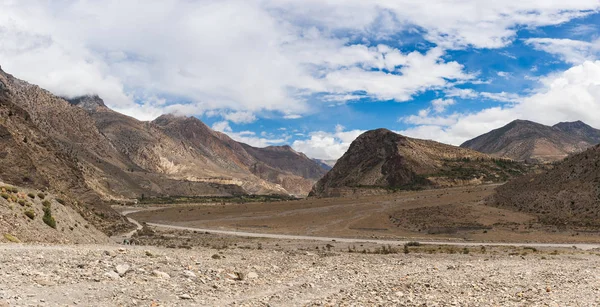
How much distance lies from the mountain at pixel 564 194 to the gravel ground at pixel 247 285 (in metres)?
51.3

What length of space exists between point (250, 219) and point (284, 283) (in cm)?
7748

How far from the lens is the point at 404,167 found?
6319 inches

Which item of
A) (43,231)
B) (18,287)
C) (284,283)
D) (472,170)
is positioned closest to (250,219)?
(43,231)

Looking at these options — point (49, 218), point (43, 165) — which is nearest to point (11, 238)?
point (49, 218)

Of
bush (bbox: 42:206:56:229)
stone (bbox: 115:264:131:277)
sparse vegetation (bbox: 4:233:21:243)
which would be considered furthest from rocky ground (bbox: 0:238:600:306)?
bush (bbox: 42:206:56:229)

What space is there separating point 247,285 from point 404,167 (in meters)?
148

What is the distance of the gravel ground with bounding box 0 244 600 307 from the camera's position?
1313cm

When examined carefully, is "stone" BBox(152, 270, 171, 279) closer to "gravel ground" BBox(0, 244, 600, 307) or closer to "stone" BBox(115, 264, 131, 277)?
"gravel ground" BBox(0, 244, 600, 307)

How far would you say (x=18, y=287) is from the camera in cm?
1227

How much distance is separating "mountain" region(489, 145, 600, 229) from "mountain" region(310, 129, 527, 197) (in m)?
54.2

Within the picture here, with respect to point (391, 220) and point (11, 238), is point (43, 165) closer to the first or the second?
point (11, 238)

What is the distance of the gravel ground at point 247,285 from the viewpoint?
13133 millimetres

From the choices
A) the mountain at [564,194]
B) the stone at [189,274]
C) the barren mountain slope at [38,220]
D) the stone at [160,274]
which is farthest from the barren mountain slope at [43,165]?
the mountain at [564,194]

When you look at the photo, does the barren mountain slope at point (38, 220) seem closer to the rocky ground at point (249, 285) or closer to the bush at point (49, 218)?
the bush at point (49, 218)
